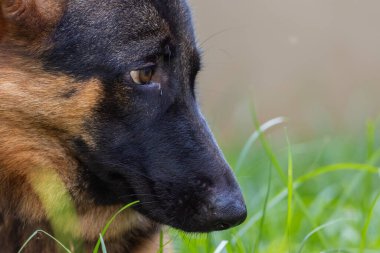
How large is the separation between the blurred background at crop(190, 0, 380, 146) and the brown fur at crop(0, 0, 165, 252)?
403 cm

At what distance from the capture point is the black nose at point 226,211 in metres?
3.24

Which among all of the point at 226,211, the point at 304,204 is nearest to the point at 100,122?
the point at 226,211

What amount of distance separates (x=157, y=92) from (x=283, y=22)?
186 inches

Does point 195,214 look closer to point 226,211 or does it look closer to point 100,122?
point 226,211

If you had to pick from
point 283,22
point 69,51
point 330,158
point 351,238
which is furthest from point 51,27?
point 283,22

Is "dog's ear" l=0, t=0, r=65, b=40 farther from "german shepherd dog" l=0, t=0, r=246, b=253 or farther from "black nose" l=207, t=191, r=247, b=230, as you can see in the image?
"black nose" l=207, t=191, r=247, b=230

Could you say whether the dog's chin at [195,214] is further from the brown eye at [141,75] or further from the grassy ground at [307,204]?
the brown eye at [141,75]

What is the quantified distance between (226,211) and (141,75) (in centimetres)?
56

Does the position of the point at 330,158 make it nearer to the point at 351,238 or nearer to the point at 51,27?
the point at 351,238

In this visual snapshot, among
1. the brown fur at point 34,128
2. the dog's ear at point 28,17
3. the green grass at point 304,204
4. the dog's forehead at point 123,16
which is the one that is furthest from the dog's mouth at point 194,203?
the dog's ear at point 28,17

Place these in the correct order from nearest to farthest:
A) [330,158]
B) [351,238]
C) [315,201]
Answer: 1. [351,238]
2. [315,201]
3. [330,158]

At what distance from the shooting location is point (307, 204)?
189 inches

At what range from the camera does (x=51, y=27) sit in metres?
3.30

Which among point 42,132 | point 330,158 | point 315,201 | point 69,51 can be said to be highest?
point 69,51
